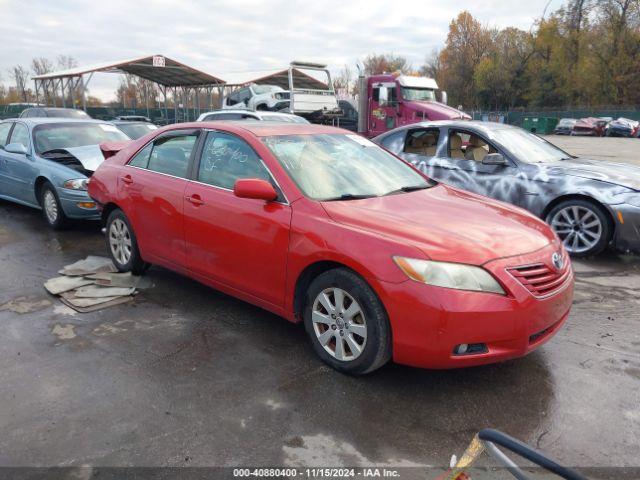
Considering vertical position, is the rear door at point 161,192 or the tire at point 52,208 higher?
the rear door at point 161,192

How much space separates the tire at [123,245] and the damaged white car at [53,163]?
1.90 m

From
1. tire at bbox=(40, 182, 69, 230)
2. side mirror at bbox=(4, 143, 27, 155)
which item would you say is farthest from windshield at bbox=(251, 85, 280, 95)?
tire at bbox=(40, 182, 69, 230)

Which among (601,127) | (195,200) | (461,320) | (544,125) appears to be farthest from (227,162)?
(544,125)

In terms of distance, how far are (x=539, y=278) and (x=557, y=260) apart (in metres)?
0.32

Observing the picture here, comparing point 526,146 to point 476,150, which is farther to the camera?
point 476,150

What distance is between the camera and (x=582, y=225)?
5.78 m

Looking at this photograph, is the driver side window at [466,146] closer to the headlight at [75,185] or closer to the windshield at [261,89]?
the headlight at [75,185]

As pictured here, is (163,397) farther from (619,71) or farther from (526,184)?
(619,71)

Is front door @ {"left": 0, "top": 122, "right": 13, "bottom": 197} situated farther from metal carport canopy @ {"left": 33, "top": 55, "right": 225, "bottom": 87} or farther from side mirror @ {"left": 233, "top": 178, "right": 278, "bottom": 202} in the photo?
metal carport canopy @ {"left": 33, "top": 55, "right": 225, "bottom": 87}

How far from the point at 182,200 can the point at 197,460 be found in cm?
232

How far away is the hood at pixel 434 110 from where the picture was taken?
1463cm

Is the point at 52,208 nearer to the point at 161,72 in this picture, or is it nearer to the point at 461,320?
the point at 461,320

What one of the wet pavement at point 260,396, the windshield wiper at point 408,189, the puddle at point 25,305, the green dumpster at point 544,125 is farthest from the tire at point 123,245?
the green dumpster at point 544,125

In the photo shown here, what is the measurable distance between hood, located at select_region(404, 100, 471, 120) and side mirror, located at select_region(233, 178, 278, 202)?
39.1 ft
